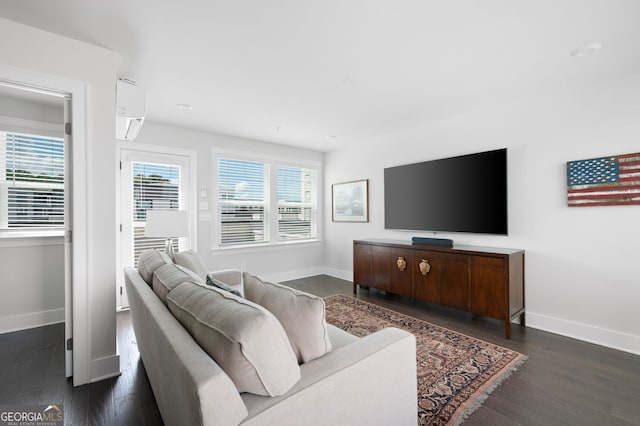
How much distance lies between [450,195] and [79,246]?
3.74 meters

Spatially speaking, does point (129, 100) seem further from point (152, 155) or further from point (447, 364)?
point (447, 364)

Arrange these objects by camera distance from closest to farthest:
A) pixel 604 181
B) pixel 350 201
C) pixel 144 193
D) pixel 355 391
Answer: pixel 355 391, pixel 604 181, pixel 144 193, pixel 350 201

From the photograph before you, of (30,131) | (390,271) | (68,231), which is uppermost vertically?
(30,131)

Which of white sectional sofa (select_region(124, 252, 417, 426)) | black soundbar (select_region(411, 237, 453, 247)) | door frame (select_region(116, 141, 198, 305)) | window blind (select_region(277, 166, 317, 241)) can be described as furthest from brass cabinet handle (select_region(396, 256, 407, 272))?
door frame (select_region(116, 141, 198, 305))

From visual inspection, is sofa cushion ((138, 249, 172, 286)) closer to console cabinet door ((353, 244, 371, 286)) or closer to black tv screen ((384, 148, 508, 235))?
console cabinet door ((353, 244, 371, 286))

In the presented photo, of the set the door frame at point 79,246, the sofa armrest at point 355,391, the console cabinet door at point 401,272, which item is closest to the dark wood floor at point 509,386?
the door frame at point 79,246

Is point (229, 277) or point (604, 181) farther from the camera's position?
point (229, 277)

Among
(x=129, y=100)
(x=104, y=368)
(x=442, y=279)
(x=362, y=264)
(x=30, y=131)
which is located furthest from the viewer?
(x=362, y=264)

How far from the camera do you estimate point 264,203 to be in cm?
496

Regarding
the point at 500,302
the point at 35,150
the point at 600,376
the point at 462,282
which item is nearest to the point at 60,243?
the point at 35,150

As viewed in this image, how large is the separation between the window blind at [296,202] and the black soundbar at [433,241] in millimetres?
2299

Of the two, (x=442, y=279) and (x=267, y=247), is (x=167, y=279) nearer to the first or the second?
(x=442, y=279)

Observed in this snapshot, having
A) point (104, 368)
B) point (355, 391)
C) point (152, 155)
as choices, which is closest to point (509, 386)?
point (355, 391)

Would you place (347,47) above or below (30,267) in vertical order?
above
